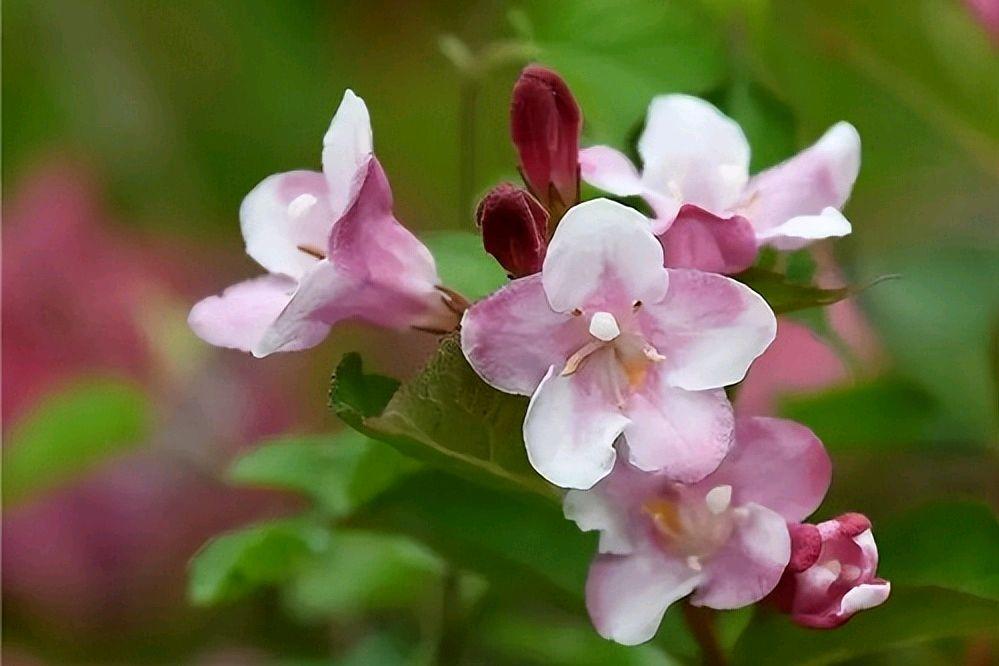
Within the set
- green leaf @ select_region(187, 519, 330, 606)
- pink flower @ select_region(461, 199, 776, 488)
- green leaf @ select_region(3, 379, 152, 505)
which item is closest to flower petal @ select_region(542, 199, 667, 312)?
pink flower @ select_region(461, 199, 776, 488)

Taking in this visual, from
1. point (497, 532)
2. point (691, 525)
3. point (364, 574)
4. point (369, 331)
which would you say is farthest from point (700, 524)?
point (369, 331)

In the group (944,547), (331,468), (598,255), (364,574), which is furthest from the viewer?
(364,574)

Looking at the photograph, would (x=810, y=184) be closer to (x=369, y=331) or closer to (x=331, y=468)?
(x=331, y=468)

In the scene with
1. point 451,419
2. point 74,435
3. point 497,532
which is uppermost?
point 451,419

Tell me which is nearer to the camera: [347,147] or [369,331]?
[347,147]

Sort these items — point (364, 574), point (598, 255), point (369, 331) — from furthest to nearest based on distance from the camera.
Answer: point (369, 331) < point (364, 574) < point (598, 255)

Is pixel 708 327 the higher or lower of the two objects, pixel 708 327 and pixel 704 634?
the higher

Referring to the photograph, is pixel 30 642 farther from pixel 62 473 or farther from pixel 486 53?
pixel 486 53
